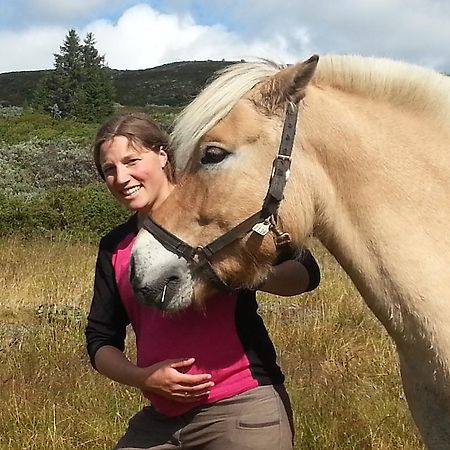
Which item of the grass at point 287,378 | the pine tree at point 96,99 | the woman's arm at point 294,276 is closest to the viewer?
the woman's arm at point 294,276

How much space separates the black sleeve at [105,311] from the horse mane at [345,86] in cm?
55

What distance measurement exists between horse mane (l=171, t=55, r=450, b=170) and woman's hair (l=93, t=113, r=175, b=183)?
0.20m

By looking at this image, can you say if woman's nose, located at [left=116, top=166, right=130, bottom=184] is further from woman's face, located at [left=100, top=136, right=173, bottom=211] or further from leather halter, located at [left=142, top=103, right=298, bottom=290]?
leather halter, located at [left=142, top=103, right=298, bottom=290]

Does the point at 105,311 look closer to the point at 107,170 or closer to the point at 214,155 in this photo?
the point at 107,170

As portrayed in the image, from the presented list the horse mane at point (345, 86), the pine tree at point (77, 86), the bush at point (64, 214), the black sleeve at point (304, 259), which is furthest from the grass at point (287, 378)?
the pine tree at point (77, 86)

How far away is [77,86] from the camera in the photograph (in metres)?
64.9

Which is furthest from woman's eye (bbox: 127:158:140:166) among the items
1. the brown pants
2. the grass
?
the grass

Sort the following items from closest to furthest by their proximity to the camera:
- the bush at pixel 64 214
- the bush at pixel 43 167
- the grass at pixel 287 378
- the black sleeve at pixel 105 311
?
the black sleeve at pixel 105 311 → the grass at pixel 287 378 → the bush at pixel 64 214 → the bush at pixel 43 167

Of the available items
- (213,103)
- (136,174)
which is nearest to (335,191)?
(213,103)

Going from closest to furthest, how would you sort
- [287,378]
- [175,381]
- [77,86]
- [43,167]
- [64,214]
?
[175,381]
[287,378]
[64,214]
[43,167]
[77,86]

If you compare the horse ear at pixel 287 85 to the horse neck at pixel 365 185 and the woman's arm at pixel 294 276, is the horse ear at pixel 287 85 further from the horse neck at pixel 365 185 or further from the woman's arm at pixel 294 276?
the woman's arm at pixel 294 276

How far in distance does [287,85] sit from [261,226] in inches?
19.5

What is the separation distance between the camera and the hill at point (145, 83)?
3433 inches

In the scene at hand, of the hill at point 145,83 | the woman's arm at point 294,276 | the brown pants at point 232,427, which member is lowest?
the hill at point 145,83
